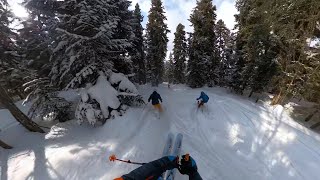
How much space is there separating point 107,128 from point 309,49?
14926mm

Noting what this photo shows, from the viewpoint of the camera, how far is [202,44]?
112 ft

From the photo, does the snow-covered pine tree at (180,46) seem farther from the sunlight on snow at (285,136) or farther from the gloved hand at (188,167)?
the gloved hand at (188,167)

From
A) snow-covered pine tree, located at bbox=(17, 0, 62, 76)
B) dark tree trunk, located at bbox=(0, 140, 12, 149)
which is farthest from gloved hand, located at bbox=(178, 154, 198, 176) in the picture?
snow-covered pine tree, located at bbox=(17, 0, 62, 76)

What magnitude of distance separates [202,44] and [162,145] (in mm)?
24225

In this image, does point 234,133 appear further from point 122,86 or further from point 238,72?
point 238,72

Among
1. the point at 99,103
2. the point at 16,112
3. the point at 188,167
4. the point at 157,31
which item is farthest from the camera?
the point at 157,31

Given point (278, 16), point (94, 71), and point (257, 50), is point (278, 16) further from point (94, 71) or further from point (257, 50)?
point (94, 71)

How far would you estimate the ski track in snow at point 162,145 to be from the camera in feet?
34.3

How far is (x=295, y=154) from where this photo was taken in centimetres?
1243

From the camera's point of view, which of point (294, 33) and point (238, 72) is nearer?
point (294, 33)

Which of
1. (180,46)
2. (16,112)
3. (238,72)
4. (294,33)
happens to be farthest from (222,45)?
(16,112)

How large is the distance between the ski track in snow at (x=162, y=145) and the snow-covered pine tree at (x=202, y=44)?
58.8 ft

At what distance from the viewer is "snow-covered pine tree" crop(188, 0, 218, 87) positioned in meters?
34.1

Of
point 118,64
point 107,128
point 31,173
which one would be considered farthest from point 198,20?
point 31,173
